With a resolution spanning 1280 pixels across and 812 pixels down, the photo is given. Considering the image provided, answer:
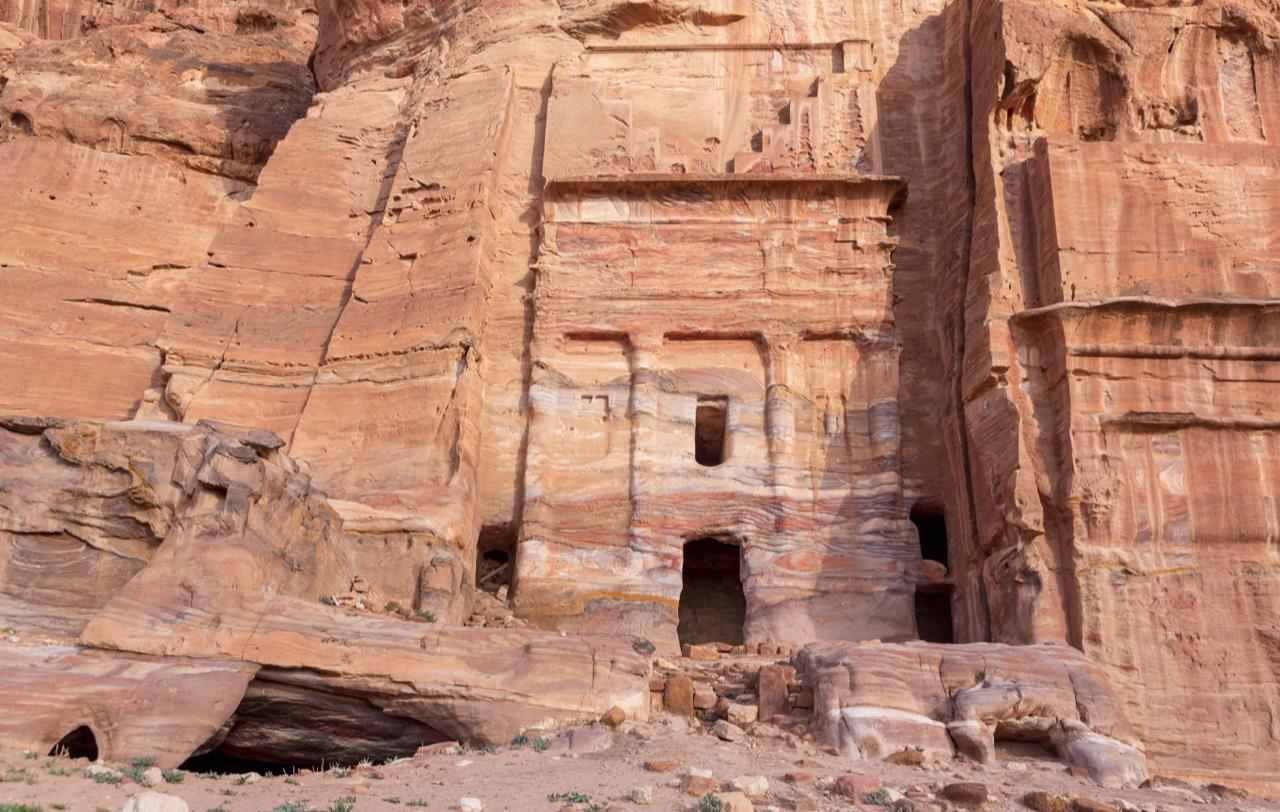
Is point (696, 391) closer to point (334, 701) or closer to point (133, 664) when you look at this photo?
point (334, 701)

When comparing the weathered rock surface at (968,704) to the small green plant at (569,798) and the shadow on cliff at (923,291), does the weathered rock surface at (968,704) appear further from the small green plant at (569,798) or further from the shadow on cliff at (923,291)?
the shadow on cliff at (923,291)

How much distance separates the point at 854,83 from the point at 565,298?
6064 mm

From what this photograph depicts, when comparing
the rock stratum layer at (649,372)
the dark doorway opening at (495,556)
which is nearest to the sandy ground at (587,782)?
the rock stratum layer at (649,372)

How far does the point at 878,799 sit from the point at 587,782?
203cm

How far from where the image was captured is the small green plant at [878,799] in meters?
8.11

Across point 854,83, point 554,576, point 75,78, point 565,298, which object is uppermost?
point 75,78

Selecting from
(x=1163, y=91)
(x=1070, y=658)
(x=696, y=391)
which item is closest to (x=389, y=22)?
(x=696, y=391)

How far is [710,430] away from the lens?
1727cm

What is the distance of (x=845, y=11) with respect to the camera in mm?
19734

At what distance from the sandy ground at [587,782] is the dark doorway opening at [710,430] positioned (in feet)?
23.3

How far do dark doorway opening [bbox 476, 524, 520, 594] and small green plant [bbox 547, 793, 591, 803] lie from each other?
7.95 metres

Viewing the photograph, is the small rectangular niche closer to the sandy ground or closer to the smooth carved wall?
the smooth carved wall

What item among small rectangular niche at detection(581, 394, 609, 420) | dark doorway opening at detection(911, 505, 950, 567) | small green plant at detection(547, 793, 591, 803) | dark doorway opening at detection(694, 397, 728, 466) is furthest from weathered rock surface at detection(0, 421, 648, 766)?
dark doorway opening at detection(911, 505, 950, 567)

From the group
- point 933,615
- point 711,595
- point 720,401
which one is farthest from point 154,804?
point 933,615
